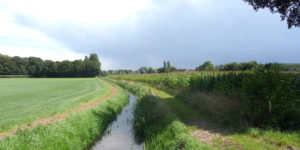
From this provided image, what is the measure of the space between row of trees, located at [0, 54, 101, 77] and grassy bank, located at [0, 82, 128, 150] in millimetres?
118003

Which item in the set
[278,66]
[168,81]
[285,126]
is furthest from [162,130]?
[168,81]

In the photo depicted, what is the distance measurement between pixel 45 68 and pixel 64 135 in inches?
4910

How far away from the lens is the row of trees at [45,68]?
108m

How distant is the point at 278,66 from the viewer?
755cm

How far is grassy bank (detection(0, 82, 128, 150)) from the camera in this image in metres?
6.34

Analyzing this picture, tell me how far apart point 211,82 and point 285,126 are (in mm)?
8215

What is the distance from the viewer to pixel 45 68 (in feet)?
372

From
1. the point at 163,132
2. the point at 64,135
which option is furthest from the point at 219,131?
the point at 64,135

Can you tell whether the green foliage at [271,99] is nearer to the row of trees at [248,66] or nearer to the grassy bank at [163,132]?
the row of trees at [248,66]

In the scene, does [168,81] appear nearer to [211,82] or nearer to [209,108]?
[211,82]

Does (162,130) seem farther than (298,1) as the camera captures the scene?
No

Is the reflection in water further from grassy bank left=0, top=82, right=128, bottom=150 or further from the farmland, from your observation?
the farmland

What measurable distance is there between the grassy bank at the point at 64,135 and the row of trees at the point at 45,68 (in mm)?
118003

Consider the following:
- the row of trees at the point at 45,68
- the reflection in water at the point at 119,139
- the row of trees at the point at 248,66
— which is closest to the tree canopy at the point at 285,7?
the row of trees at the point at 248,66
